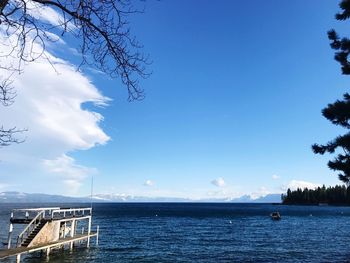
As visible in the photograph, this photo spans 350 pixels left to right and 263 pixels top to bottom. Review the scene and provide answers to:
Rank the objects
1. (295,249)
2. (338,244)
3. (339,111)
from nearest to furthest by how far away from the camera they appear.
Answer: (339,111)
(295,249)
(338,244)

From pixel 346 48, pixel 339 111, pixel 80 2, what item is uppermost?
pixel 346 48

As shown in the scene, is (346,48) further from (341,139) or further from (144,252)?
(144,252)

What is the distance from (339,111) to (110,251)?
30.2 m

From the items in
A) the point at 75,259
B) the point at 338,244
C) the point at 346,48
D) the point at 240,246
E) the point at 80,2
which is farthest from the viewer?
the point at 338,244

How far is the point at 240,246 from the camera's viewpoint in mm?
46344

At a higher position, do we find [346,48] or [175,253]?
[346,48]

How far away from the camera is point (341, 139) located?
17609mm

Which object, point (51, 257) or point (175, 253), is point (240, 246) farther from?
point (51, 257)

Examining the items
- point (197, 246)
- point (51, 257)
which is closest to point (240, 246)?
point (197, 246)

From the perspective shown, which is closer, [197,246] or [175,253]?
[175,253]

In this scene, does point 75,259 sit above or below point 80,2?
below

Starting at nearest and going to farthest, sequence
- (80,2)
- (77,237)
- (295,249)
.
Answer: (80,2), (77,237), (295,249)

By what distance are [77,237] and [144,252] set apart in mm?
6686

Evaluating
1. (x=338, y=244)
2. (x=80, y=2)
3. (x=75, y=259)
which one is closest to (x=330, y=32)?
(x=80, y=2)
